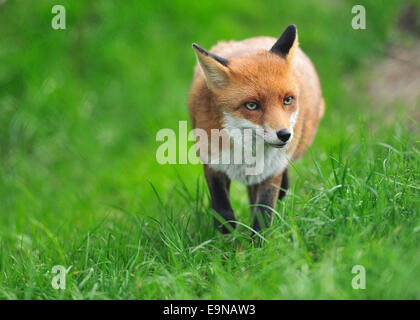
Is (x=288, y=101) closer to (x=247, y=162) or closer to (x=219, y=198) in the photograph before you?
(x=247, y=162)

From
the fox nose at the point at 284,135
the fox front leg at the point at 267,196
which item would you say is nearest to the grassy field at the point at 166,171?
the fox front leg at the point at 267,196

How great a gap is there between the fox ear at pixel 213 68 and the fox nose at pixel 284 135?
0.73m

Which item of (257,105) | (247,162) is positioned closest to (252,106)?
(257,105)

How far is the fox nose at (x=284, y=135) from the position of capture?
3586mm

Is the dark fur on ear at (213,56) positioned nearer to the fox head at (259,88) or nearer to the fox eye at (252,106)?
the fox head at (259,88)

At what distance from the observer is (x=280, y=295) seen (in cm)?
308

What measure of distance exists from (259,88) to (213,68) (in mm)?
438

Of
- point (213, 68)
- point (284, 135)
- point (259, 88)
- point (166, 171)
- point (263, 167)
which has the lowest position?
point (166, 171)

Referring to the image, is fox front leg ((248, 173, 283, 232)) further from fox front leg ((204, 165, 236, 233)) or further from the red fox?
fox front leg ((204, 165, 236, 233))

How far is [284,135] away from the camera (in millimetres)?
3602

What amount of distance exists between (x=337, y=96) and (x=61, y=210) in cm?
584

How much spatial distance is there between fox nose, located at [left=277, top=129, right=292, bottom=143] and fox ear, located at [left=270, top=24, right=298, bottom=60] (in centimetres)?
86

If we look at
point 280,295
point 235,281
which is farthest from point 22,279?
point 280,295

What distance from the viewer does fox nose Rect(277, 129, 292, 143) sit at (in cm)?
359
